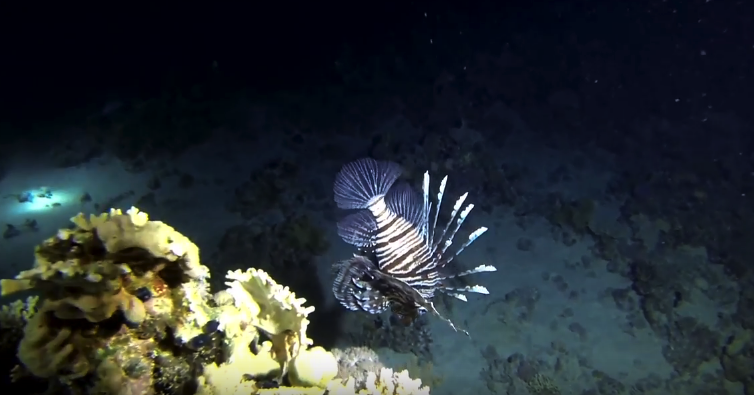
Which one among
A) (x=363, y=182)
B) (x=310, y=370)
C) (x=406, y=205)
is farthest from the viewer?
(x=406, y=205)

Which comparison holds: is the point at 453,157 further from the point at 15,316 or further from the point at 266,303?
the point at 15,316

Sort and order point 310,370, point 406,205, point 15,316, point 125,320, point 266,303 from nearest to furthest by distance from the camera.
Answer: point 125,320 < point 15,316 < point 310,370 < point 266,303 < point 406,205

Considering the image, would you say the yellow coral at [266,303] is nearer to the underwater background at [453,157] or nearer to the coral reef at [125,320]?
the coral reef at [125,320]

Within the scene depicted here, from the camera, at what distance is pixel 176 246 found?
65.5 inches

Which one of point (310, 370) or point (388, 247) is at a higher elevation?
point (388, 247)

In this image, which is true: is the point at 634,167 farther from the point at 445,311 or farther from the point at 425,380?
the point at 425,380

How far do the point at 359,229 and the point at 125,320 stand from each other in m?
1.92

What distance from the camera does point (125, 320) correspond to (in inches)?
62.5

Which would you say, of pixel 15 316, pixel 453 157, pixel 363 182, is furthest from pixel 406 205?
pixel 453 157

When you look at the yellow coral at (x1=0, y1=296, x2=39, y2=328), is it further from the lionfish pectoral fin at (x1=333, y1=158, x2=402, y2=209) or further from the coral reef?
the lionfish pectoral fin at (x1=333, y1=158, x2=402, y2=209)

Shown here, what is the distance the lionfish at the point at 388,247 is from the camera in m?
2.92

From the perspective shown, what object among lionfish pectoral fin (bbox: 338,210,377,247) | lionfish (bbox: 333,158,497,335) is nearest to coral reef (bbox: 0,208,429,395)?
lionfish (bbox: 333,158,497,335)

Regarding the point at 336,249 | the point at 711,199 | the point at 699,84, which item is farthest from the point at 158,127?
the point at 699,84

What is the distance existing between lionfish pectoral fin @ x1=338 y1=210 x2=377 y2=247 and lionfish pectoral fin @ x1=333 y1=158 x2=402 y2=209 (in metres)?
0.12
